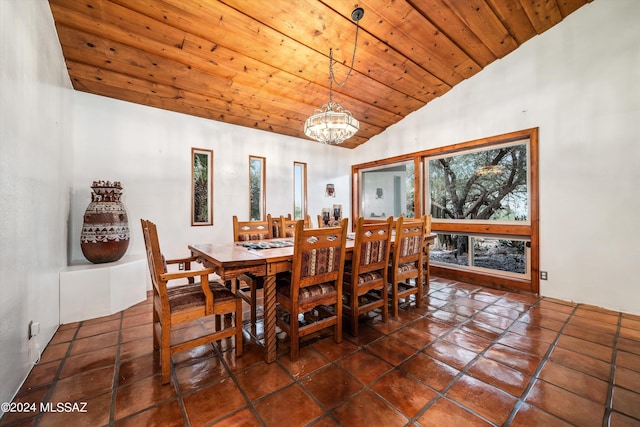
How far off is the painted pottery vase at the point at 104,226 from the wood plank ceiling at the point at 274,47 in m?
1.24

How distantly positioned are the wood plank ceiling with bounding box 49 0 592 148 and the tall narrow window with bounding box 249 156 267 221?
2.56 feet

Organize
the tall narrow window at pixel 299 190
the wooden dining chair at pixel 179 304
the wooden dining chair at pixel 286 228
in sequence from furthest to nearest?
the tall narrow window at pixel 299 190 < the wooden dining chair at pixel 286 228 < the wooden dining chair at pixel 179 304

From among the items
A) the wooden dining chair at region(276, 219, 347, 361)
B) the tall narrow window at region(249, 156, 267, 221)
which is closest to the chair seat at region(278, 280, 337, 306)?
the wooden dining chair at region(276, 219, 347, 361)

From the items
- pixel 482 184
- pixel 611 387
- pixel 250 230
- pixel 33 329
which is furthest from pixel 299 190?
pixel 611 387

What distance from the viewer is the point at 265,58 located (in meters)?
2.82

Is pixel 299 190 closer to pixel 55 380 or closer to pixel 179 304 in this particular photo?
pixel 179 304

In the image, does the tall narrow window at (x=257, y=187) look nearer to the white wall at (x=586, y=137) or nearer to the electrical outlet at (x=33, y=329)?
the electrical outlet at (x=33, y=329)

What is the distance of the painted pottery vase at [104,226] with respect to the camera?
2.55 metres

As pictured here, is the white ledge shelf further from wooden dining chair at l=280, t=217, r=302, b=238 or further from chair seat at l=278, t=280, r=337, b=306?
chair seat at l=278, t=280, r=337, b=306

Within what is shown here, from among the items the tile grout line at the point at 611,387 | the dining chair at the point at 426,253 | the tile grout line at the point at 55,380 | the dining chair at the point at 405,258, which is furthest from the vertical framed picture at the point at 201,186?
the tile grout line at the point at 611,387

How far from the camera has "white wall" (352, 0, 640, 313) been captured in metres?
2.58

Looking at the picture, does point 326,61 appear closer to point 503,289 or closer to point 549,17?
point 549,17

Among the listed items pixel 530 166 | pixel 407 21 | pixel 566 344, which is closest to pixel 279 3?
pixel 407 21

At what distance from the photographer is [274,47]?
106 inches
